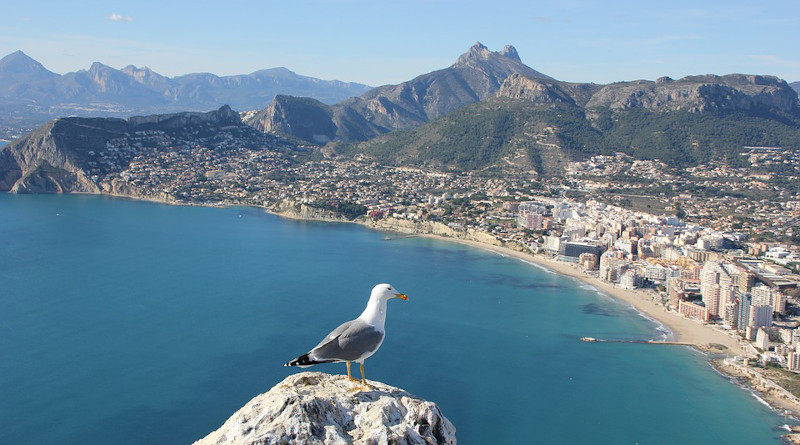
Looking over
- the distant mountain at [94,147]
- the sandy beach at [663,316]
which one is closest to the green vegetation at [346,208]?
the sandy beach at [663,316]

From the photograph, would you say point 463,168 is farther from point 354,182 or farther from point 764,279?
point 764,279

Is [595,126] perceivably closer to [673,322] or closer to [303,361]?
[673,322]

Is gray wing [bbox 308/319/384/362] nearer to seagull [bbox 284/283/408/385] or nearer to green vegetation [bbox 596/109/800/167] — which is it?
seagull [bbox 284/283/408/385]

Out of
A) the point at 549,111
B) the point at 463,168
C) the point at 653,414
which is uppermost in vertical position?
the point at 549,111

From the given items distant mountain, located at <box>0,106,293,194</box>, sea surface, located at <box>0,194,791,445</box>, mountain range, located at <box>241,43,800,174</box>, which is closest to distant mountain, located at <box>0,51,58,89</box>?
mountain range, located at <box>241,43,800,174</box>

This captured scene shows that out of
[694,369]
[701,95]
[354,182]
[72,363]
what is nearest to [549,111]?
[701,95]

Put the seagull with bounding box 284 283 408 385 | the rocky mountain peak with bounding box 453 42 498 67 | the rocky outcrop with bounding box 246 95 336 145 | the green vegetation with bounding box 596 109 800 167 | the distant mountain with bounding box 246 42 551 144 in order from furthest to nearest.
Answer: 1. the rocky mountain peak with bounding box 453 42 498 67
2. the distant mountain with bounding box 246 42 551 144
3. the rocky outcrop with bounding box 246 95 336 145
4. the green vegetation with bounding box 596 109 800 167
5. the seagull with bounding box 284 283 408 385

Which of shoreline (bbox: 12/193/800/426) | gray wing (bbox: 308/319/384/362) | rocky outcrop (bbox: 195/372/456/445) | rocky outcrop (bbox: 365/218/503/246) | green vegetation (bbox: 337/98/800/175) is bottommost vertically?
shoreline (bbox: 12/193/800/426)
